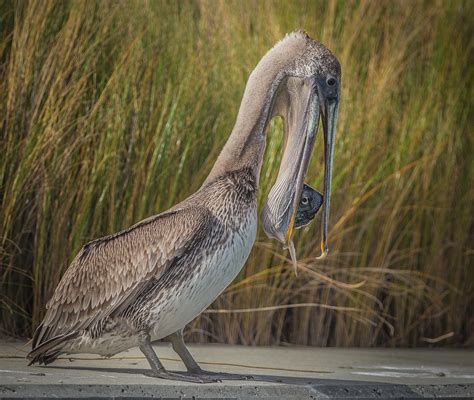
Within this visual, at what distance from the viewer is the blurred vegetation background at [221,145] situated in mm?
7906

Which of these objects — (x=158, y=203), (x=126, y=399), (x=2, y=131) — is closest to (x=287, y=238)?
(x=126, y=399)

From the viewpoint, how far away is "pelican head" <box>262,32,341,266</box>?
6.05 m

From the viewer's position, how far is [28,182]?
782cm

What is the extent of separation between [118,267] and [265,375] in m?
1.02

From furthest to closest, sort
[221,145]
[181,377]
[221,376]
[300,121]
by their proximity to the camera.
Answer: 1. [221,145]
2. [300,121]
3. [221,376]
4. [181,377]

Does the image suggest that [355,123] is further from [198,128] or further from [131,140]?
[131,140]

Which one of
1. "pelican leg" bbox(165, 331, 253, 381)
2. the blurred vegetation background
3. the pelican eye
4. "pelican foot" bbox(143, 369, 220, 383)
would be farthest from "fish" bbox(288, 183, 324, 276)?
the blurred vegetation background

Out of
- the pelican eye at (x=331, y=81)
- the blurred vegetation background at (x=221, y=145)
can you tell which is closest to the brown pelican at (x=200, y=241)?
the pelican eye at (x=331, y=81)

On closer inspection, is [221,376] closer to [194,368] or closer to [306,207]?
[194,368]

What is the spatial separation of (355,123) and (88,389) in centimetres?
412

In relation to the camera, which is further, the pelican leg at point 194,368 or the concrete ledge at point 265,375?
the pelican leg at point 194,368

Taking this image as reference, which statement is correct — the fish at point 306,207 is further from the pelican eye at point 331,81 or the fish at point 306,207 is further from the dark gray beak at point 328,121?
the pelican eye at point 331,81

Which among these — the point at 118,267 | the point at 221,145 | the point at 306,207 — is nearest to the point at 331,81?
the point at 306,207

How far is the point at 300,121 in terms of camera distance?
6.15m
